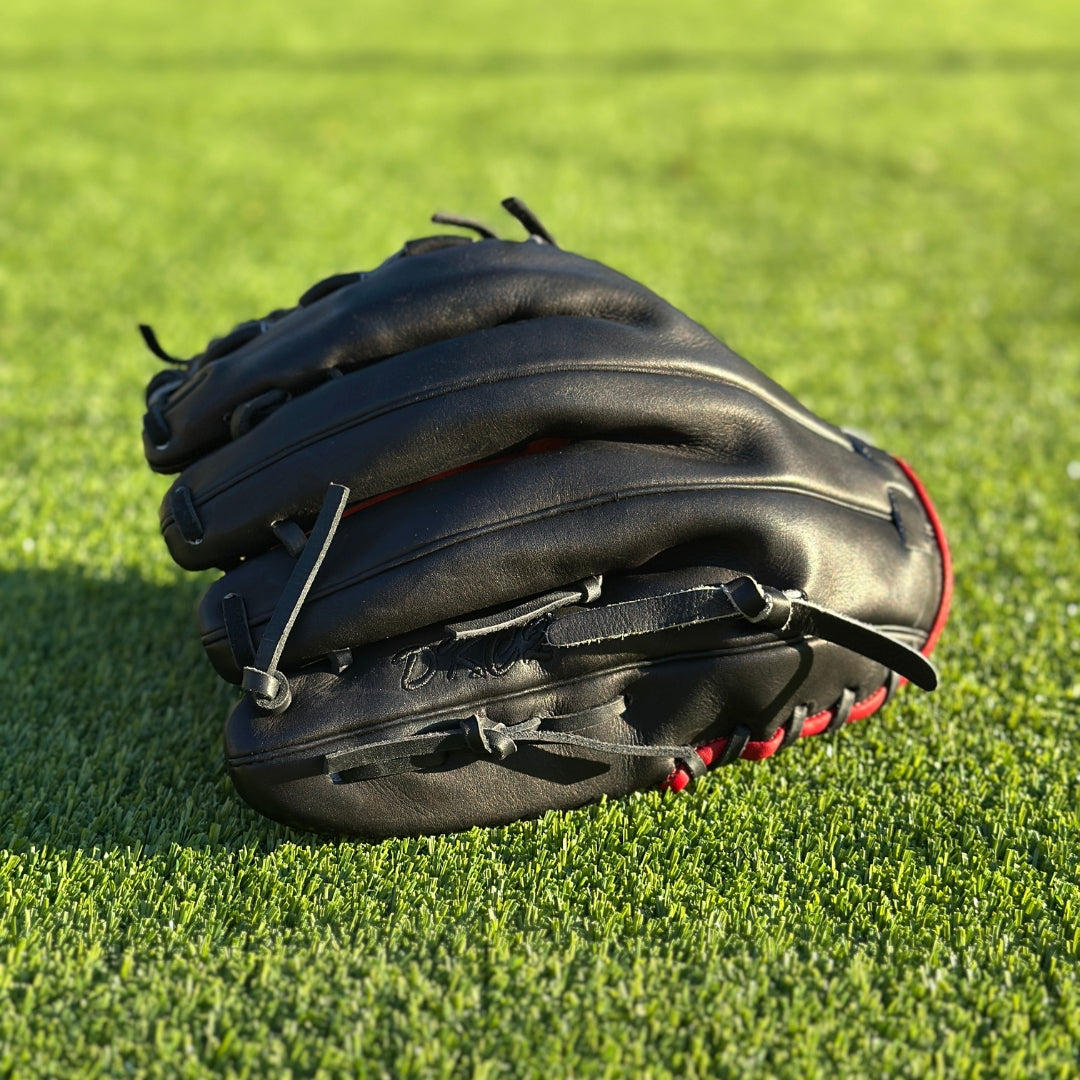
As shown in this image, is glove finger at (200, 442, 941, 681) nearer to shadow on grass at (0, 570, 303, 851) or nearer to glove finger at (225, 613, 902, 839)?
glove finger at (225, 613, 902, 839)

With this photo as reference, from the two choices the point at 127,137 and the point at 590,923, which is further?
the point at 127,137

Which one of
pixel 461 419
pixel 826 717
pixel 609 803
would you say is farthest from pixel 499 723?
pixel 826 717

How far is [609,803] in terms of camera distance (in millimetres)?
1759

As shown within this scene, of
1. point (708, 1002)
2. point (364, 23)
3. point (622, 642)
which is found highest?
→ point (622, 642)

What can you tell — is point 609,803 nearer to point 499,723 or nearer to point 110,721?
point 499,723

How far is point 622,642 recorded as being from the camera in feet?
5.52

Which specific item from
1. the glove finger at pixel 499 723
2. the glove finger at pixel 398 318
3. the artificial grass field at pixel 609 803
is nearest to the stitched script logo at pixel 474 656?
the glove finger at pixel 499 723

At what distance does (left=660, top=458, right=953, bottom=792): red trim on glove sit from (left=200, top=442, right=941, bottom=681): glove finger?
0.76 feet

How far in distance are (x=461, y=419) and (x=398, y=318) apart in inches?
9.3

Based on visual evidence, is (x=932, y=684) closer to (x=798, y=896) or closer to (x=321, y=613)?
(x=798, y=896)

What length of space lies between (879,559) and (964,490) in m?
1.23

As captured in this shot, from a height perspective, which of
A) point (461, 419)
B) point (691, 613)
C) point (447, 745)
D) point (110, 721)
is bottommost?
point (110, 721)

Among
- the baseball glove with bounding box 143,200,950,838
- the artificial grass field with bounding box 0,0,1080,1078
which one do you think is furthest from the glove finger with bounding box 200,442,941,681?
the artificial grass field with bounding box 0,0,1080,1078

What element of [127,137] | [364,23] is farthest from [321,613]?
[364,23]
